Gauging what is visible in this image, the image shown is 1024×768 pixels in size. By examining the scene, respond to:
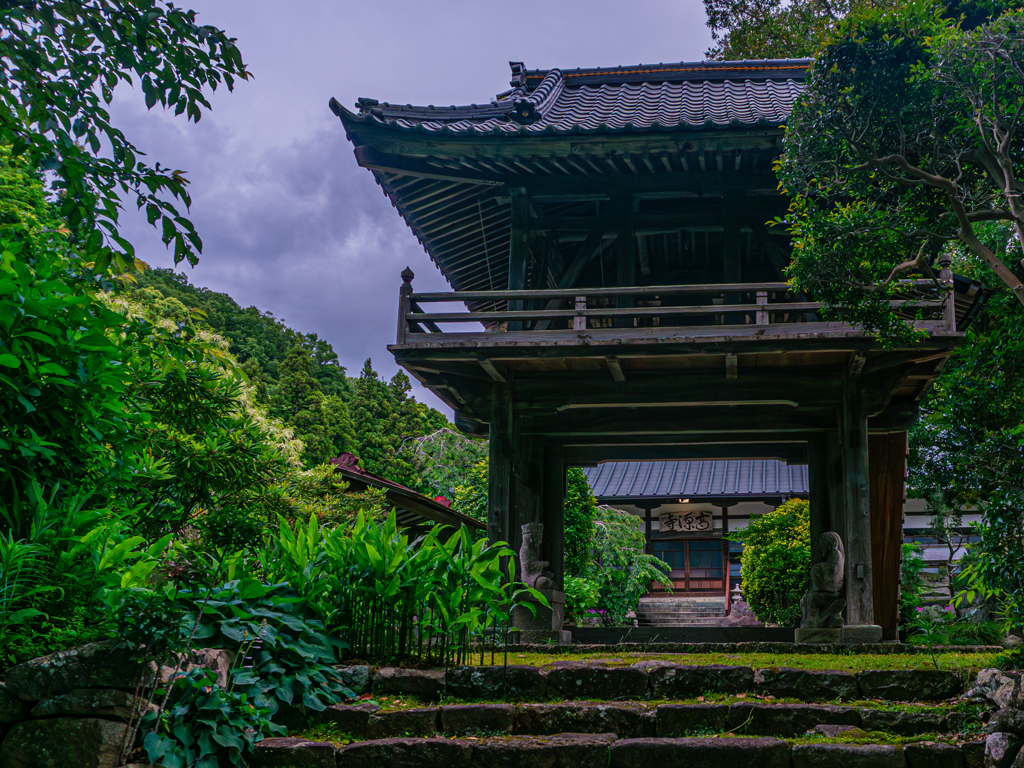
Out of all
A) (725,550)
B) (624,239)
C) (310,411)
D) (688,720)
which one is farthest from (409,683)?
(310,411)

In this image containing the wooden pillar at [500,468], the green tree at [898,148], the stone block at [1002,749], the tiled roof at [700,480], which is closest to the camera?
the stone block at [1002,749]

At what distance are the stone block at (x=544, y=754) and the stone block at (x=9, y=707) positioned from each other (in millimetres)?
2283

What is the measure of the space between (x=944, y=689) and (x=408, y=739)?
3.56 metres

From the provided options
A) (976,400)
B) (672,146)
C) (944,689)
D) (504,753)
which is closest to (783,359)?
(976,400)

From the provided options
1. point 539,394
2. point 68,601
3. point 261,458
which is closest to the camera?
point 68,601

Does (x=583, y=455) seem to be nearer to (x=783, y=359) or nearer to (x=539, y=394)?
(x=539, y=394)

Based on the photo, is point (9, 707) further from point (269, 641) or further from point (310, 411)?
point (310, 411)

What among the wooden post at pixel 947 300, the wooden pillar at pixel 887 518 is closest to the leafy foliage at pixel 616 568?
the wooden pillar at pixel 887 518

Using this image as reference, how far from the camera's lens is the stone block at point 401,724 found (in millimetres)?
4953

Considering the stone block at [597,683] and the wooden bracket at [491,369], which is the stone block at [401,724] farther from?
the wooden bracket at [491,369]

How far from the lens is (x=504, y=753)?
180 inches

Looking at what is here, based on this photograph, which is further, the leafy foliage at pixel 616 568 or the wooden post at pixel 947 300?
the leafy foliage at pixel 616 568

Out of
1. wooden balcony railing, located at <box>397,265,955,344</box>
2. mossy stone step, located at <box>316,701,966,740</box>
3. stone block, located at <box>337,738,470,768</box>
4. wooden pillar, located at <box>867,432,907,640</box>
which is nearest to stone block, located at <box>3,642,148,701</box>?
stone block, located at <box>337,738,470,768</box>

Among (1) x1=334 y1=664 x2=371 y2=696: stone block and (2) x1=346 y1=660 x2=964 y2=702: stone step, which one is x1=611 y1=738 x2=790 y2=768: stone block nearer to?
(2) x1=346 y1=660 x2=964 y2=702: stone step
